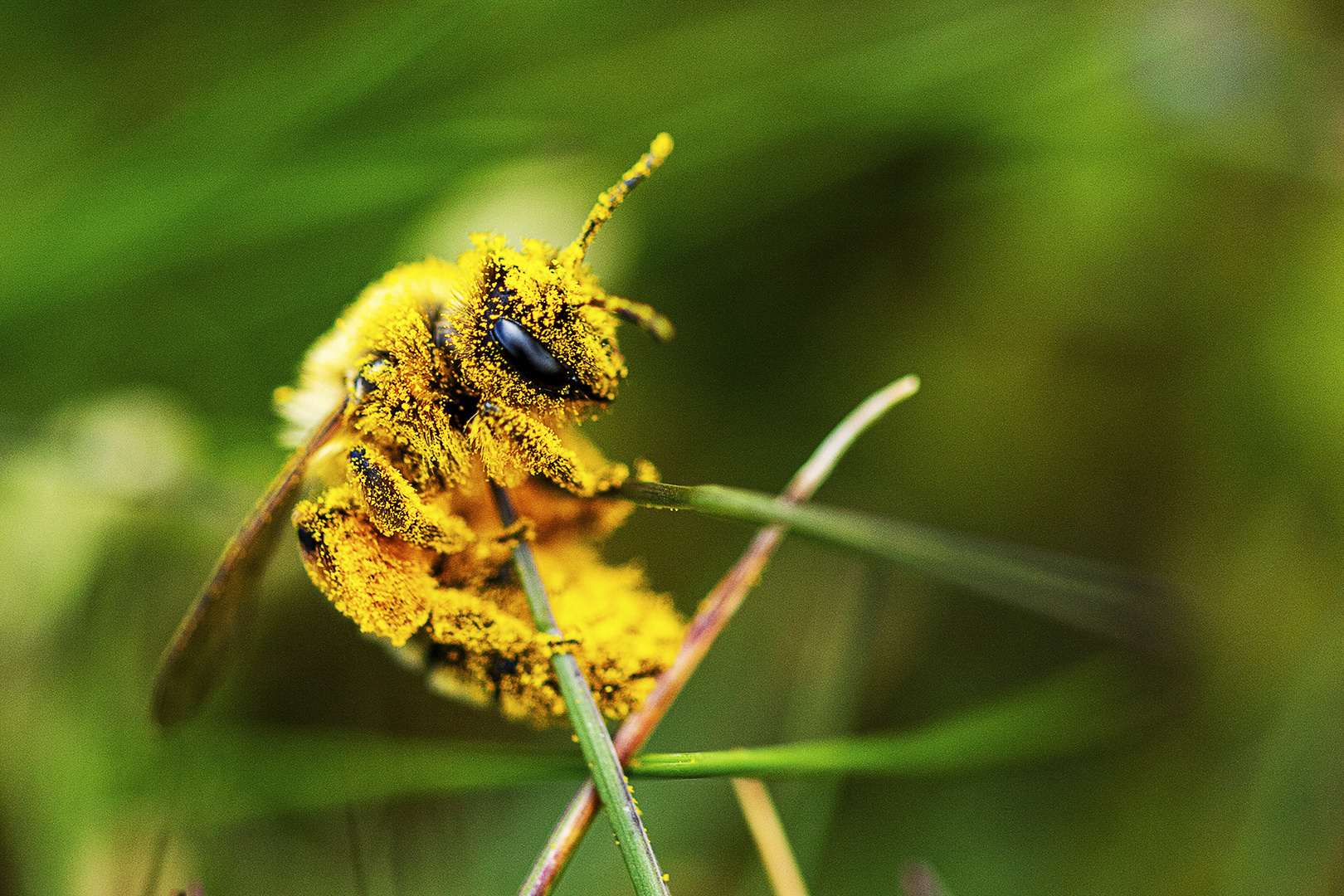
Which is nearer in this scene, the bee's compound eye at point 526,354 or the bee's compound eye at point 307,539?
the bee's compound eye at point 526,354

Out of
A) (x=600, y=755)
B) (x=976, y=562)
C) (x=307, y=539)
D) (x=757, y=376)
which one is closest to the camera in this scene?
(x=600, y=755)

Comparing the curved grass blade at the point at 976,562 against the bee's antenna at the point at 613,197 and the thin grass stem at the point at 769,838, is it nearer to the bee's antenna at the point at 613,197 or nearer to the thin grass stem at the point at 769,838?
the bee's antenna at the point at 613,197

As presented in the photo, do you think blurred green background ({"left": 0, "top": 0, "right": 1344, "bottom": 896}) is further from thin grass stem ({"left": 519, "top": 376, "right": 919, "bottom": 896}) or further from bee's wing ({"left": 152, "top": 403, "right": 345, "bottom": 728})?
thin grass stem ({"left": 519, "top": 376, "right": 919, "bottom": 896})

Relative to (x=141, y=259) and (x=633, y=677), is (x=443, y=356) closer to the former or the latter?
(x=633, y=677)

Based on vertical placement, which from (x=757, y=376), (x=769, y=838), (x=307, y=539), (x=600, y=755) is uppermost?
(x=757, y=376)

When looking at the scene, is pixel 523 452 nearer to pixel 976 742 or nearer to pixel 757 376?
pixel 976 742

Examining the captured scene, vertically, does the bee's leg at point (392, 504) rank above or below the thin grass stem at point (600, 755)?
above


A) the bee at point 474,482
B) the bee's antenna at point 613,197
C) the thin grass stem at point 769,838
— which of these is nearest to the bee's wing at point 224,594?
the bee at point 474,482

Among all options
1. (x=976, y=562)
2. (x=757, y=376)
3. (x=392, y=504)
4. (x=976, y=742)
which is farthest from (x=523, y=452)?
(x=757, y=376)

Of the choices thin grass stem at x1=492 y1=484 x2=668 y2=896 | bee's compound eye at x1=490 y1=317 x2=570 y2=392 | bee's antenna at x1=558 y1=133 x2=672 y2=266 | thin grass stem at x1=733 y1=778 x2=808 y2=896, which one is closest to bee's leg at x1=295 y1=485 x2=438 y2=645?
thin grass stem at x1=492 y1=484 x2=668 y2=896
